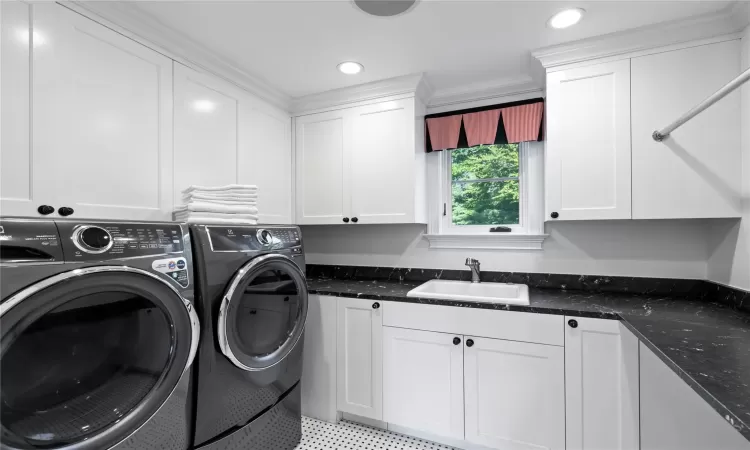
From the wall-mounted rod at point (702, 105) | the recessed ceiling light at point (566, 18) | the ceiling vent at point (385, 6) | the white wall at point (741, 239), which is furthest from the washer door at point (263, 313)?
the white wall at point (741, 239)

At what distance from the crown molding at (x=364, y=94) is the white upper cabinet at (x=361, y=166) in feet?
0.17

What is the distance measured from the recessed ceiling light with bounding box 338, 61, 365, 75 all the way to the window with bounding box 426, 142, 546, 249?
830 millimetres

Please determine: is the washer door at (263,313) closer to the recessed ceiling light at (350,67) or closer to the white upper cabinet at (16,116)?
the white upper cabinet at (16,116)

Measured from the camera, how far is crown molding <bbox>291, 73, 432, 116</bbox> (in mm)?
2256

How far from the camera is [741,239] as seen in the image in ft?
5.31

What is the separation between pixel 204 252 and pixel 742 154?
2.47m

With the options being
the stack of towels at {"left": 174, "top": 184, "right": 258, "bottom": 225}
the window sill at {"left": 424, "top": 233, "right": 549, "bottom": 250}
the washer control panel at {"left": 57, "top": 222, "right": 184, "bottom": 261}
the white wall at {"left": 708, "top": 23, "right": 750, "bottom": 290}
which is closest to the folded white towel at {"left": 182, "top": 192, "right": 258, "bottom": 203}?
the stack of towels at {"left": 174, "top": 184, "right": 258, "bottom": 225}

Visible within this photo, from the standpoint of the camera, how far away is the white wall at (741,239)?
1563 millimetres

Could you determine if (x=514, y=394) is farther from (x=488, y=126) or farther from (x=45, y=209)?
(x=45, y=209)

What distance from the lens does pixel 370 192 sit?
2398mm

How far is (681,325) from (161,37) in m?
2.65

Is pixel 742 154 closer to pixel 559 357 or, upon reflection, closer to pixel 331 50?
pixel 559 357

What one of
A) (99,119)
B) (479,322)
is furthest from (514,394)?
(99,119)

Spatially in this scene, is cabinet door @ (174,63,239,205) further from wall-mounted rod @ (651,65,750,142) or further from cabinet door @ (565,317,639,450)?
wall-mounted rod @ (651,65,750,142)
